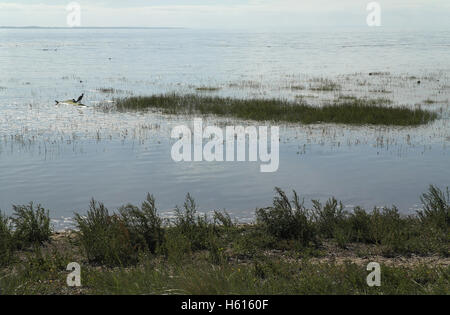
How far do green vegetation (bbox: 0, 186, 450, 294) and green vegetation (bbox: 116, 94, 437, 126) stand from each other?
1556cm

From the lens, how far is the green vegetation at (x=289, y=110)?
89.0 ft

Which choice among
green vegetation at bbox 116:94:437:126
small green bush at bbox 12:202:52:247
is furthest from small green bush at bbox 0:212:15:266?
green vegetation at bbox 116:94:437:126

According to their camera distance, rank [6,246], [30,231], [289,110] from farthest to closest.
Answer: [289,110] < [30,231] < [6,246]

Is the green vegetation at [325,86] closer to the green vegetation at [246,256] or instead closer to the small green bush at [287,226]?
the green vegetation at [246,256]

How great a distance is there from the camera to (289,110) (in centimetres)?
2933

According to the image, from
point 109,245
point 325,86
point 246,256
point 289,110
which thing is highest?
point 325,86

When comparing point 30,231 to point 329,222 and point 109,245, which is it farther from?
point 329,222

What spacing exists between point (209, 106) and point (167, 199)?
16915mm

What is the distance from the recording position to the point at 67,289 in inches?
302

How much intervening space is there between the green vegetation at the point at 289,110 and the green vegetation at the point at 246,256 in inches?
613

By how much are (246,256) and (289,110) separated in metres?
20.6

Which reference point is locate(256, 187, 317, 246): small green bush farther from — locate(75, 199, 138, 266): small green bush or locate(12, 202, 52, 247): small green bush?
locate(12, 202, 52, 247): small green bush

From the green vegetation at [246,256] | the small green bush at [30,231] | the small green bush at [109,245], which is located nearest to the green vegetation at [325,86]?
the green vegetation at [246,256]

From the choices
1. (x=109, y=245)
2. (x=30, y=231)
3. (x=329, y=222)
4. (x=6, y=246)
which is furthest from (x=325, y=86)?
(x=6, y=246)
